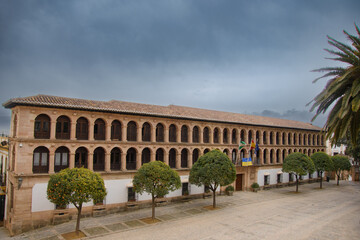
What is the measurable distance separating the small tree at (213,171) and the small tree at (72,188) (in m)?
11.5

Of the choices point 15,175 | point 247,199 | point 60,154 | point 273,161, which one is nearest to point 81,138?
point 60,154

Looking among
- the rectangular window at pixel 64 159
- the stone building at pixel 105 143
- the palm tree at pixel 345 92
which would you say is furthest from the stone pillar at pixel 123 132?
the palm tree at pixel 345 92

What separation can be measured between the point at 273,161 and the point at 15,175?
38885 mm

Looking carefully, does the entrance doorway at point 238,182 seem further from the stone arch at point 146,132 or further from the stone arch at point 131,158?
the stone arch at point 131,158

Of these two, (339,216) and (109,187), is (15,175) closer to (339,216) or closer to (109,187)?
(109,187)

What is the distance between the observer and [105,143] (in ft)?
94.7

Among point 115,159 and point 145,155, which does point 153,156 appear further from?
point 115,159

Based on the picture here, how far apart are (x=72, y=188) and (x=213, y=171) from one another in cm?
1433

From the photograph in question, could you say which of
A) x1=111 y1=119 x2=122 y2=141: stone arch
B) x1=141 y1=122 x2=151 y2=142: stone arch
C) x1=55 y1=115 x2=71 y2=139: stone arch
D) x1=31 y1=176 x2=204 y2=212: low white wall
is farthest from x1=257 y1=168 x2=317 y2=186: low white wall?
x1=55 y1=115 x2=71 y2=139: stone arch

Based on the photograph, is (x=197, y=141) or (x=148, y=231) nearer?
(x=148, y=231)

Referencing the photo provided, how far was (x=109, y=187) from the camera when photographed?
2853 cm

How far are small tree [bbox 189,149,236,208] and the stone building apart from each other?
5.05m

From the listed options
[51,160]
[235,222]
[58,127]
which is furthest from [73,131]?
[235,222]

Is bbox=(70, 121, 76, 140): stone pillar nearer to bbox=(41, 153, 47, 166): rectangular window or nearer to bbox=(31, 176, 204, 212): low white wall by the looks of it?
bbox=(41, 153, 47, 166): rectangular window
